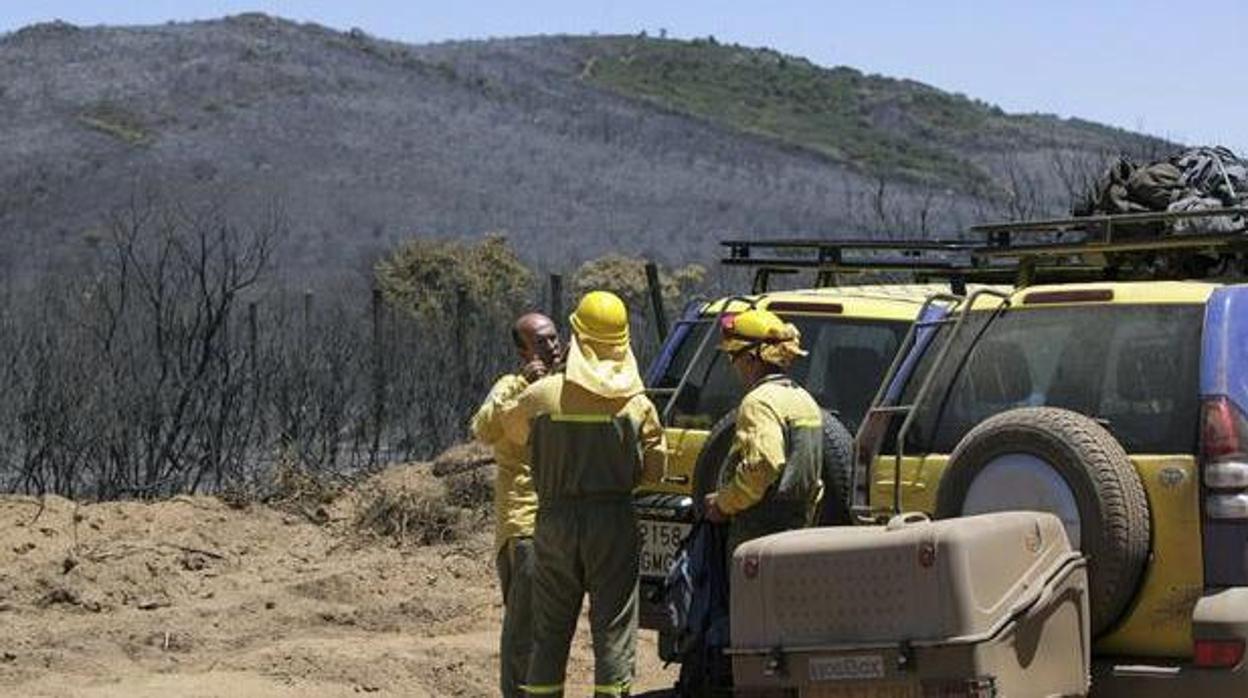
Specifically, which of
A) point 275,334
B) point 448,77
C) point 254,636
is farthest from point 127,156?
point 254,636

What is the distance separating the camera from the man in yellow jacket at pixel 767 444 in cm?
777

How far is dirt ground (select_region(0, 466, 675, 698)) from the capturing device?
10.7 metres

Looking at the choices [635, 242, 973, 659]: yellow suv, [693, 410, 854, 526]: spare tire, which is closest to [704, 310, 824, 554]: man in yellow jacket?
[693, 410, 854, 526]: spare tire

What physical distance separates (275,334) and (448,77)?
2318 inches

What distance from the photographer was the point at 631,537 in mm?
8188

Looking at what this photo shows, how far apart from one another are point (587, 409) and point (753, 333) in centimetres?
68

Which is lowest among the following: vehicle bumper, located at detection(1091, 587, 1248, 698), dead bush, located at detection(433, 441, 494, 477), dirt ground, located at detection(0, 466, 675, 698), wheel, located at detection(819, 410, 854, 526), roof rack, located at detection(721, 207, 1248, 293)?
dirt ground, located at detection(0, 466, 675, 698)

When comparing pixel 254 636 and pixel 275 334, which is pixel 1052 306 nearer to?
pixel 254 636

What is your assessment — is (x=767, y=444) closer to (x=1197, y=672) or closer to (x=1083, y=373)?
(x=1083, y=373)

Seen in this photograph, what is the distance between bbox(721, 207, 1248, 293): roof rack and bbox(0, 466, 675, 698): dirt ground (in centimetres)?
224

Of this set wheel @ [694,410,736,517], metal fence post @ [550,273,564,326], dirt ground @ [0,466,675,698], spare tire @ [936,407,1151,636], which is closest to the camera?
spare tire @ [936,407,1151,636]

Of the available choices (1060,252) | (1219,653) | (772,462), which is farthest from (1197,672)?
(1060,252)

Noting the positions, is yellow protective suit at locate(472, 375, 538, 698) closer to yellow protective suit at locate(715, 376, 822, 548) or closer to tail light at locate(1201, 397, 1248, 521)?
yellow protective suit at locate(715, 376, 822, 548)

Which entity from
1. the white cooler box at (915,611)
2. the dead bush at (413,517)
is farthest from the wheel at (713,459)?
the dead bush at (413,517)
